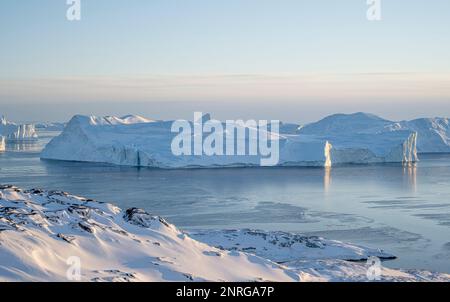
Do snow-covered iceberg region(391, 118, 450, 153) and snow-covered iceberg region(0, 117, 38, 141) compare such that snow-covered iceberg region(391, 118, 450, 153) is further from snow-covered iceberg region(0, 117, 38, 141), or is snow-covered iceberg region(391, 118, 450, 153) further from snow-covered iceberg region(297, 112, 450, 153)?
snow-covered iceberg region(0, 117, 38, 141)

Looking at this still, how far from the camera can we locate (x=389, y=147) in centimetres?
6844

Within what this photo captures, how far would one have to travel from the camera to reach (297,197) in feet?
125

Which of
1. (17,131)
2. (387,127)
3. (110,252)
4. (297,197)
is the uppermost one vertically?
(110,252)

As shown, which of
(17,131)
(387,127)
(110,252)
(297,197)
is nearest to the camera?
(110,252)

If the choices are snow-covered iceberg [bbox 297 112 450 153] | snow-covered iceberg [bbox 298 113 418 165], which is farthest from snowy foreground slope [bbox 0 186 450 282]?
snow-covered iceberg [bbox 297 112 450 153]

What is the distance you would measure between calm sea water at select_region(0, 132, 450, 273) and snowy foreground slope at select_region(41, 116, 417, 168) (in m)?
3.29

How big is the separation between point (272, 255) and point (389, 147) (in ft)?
168

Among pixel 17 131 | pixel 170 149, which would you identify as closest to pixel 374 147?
pixel 170 149

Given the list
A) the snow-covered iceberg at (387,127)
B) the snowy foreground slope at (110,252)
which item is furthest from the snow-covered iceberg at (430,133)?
the snowy foreground slope at (110,252)

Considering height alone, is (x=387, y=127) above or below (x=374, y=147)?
above

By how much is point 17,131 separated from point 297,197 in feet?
349

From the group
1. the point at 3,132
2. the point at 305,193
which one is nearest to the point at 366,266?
the point at 305,193

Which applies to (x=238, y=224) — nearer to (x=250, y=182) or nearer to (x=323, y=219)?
(x=323, y=219)

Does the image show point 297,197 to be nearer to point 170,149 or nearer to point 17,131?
point 170,149
